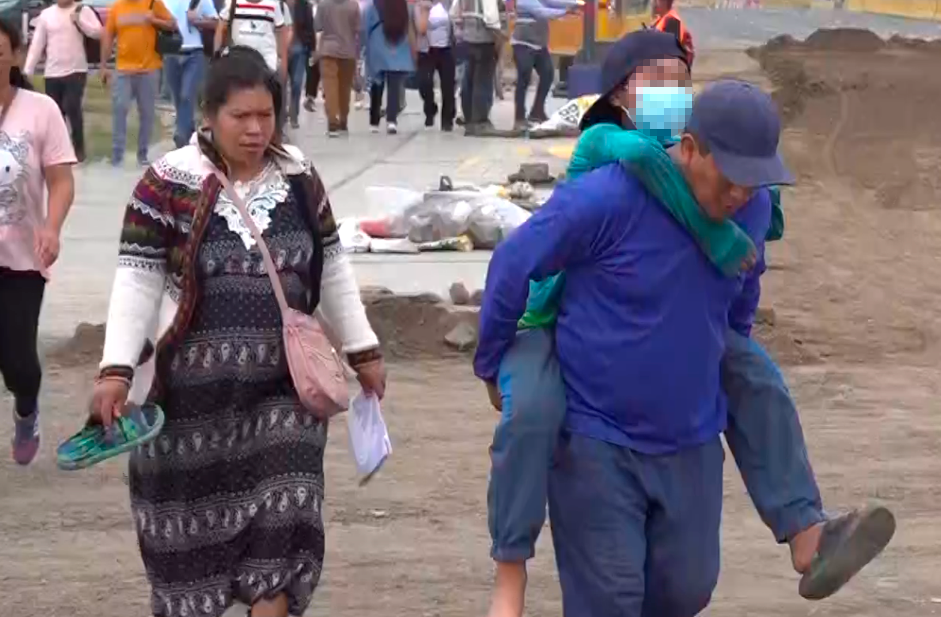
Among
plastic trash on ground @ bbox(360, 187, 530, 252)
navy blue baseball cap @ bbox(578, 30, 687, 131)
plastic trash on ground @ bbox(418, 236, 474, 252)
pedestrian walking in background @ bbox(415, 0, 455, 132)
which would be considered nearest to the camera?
navy blue baseball cap @ bbox(578, 30, 687, 131)

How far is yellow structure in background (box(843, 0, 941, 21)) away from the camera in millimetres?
49188

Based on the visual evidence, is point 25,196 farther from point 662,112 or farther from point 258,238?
point 662,112

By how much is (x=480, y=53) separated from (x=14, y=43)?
Answer: 13763 millimetres

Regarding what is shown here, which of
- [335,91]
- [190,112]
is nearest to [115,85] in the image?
[190,112]

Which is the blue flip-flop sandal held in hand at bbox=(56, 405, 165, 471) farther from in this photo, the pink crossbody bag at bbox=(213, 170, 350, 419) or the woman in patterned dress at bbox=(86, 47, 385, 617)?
the pink crossbody bag at bbox=(213, 170, 350, 419)

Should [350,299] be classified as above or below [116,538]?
above

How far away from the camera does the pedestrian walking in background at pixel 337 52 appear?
19250 mm

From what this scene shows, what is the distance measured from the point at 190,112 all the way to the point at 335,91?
3.31 m

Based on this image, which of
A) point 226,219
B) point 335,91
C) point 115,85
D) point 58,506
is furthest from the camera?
point 335,91

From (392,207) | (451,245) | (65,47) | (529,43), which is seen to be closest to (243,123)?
(451,245)

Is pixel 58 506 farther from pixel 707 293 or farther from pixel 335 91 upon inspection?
pixel 335 91

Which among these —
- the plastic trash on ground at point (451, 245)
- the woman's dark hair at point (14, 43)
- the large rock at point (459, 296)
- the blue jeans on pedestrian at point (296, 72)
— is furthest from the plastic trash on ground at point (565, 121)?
the woman's dark hair at point (14, 43)

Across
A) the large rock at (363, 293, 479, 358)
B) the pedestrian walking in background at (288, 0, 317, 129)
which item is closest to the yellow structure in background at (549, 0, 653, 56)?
the pedestrian walking in background at (288, 0, 317, 129)

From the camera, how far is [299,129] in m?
20.0
